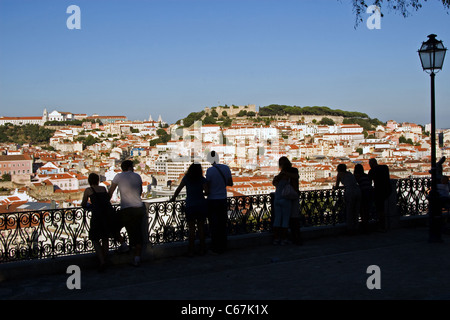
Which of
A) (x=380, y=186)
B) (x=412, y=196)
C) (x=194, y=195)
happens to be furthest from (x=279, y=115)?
(x=194, y=195)

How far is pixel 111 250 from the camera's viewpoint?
612 centimetres

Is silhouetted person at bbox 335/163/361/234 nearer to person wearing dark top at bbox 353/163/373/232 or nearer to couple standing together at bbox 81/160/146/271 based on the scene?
person wearing dark top at bbox 353/163/373/232

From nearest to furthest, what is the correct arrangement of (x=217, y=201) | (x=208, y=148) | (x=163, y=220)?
(x=217, y=201) < (x=163, y=220) < (x=208, y=148)

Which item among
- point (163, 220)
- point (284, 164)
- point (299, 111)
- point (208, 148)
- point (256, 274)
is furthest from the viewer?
point (299, 111)

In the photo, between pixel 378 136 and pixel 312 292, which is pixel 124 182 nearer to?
pixel 312 292

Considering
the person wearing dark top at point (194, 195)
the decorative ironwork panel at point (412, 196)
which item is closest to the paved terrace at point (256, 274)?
the person wearing dark top at point (194, 195)

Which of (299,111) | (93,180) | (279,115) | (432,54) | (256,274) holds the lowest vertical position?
(256,274)

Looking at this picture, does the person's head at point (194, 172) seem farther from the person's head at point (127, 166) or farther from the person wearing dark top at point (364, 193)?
the person wearing dark top at point (364, 193)

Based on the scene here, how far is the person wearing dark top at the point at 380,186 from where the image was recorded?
25.8ft

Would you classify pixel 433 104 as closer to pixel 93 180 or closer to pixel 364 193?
pixel 364 193

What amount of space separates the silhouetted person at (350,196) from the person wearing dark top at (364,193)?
14cm

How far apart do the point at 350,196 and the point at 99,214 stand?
12.4ft

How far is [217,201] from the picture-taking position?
646cm
